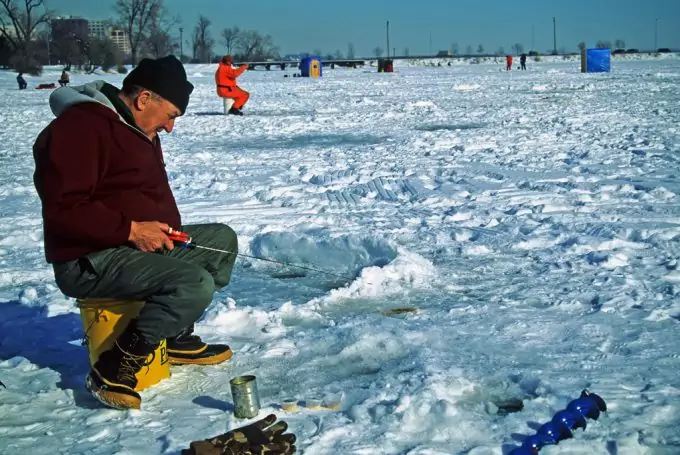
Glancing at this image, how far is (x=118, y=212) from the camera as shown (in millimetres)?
3090

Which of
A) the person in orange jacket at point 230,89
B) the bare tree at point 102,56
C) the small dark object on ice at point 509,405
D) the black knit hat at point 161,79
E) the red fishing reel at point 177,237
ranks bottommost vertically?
the small dark object on ice at point 509,405

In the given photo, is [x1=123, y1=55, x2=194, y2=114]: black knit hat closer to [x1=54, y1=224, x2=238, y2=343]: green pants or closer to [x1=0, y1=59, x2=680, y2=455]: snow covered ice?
[x1=54, y1=224, x2=238, y2=343]: green pants

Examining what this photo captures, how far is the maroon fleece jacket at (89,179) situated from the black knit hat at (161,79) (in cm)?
19

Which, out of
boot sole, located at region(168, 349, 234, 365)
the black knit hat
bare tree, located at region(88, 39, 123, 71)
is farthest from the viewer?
bare tree, located at region(88, 39, 123, 71)

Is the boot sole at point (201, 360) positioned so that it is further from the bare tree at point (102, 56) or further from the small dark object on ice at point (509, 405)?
the bare tree at point (102, 56)

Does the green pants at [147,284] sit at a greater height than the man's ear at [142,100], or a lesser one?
lesser

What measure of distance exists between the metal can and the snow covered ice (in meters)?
0.08

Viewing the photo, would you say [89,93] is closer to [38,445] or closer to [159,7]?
[38,445]

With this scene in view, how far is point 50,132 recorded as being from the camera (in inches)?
117

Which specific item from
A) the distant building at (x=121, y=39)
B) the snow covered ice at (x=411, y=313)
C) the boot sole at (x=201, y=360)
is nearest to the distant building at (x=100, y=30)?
the distant building at (x=121, y=39)

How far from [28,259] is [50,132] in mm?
2955

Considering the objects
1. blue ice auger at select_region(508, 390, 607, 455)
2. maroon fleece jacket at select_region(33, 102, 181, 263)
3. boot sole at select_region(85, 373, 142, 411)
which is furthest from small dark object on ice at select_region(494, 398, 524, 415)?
maroon fleece jacket at select_region(33, 102, 181, 263)

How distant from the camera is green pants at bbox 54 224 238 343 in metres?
3.11

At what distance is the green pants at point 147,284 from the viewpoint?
123 inches
